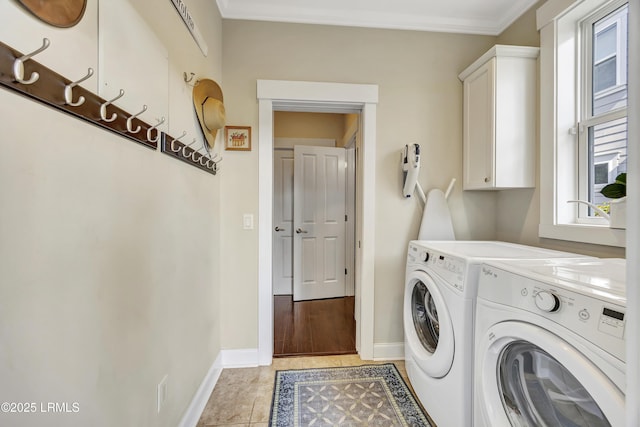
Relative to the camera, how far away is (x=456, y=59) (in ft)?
7.00

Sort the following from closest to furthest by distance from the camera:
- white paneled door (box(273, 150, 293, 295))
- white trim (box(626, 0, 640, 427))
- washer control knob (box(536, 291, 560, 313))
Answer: white trim (box(626, 0, 640, 427)) < washer control knob (box(536, 291, 560, 313)) < white paneled door (box(273, 150, 293, 295))

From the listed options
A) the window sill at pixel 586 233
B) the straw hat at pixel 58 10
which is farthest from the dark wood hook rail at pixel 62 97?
the window sill at pixel 586 233

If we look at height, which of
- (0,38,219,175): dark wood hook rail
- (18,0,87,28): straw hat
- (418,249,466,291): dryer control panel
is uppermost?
(18,0,87,28): straw hat

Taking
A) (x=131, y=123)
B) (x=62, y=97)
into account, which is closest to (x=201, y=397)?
(x=131, y=123)

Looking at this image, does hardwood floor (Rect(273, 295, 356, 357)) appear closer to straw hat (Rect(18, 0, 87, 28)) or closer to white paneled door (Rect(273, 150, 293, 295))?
white paneled door (Rect(273, 150, 293, 295))

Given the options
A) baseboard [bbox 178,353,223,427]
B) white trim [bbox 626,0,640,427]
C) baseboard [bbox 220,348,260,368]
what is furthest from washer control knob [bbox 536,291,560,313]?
baseboard [bbox 220,348,260,368]

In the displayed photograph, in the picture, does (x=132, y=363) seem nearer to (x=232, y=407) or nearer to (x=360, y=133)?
(x=232, y=407)

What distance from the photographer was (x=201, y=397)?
1.56m

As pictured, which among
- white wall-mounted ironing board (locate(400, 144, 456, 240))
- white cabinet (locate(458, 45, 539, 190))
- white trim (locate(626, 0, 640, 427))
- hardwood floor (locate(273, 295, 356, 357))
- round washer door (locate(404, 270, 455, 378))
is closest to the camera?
white trim (locate(626, 0, 640, 427))

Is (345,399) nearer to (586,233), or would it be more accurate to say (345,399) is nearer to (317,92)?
(586,233)

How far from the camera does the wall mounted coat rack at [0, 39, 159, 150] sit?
505 millimetres

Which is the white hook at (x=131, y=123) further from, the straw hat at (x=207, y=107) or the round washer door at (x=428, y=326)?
the round washer door at (x=428, y=326)

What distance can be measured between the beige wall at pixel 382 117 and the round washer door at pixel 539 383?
109 centimetres

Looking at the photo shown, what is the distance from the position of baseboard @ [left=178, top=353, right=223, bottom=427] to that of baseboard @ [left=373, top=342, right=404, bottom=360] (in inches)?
45.4
